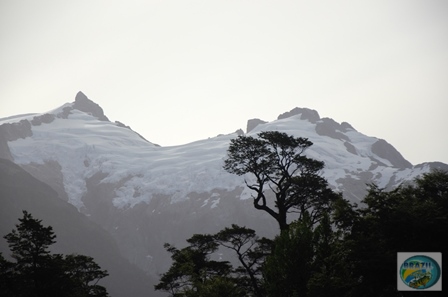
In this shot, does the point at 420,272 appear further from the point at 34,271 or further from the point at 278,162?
the point at 34,271

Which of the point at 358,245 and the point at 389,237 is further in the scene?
the point at 358,245

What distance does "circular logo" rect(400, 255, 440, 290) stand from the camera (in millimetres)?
26578

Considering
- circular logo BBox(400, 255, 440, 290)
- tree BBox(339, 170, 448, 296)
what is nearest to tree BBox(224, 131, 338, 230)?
tree BBox(339, 170, 448, 296)

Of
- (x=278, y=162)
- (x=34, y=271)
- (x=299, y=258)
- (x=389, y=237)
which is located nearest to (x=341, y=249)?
(x=389, y=237)

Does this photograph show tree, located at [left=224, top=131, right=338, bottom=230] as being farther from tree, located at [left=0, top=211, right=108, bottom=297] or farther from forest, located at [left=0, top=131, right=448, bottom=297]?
tree, located at [left=0, top=211, right=108, bottom=297]

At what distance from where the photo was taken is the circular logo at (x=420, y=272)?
26.6m

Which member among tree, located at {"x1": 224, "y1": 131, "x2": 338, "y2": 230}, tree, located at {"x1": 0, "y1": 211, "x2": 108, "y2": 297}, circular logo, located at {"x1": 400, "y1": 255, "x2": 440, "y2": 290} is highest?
tree, located at {"x1": 224, "y1": 131, "x2": 338, "y2": 230}

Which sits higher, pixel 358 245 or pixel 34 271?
pixel 358 245

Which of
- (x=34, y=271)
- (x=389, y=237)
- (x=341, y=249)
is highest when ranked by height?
(x=389, y=237)

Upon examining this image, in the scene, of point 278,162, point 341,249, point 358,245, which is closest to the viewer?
point 358,245

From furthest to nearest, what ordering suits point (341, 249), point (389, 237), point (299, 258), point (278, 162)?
1. point (278, 162)
2. point (299, 258)
3. point (341, 249)
4. point (389, 237)

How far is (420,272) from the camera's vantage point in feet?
88.5

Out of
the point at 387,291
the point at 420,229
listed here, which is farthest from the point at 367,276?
the point at 420,229

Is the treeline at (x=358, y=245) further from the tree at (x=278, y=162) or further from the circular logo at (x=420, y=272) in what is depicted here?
the tree at (x=278, y=162)
